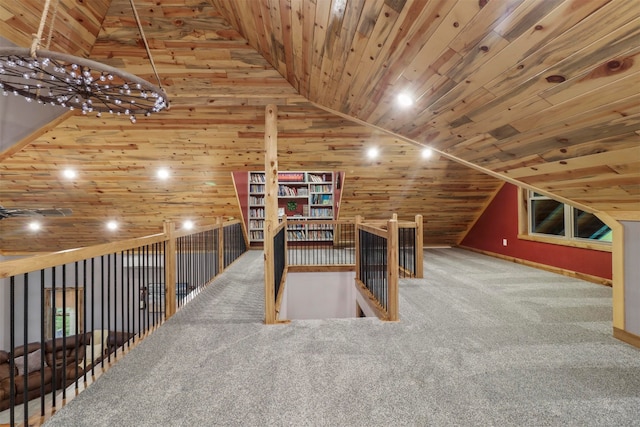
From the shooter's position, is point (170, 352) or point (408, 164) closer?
point (170, 352)

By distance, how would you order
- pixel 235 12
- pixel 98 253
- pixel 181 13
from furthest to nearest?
pixel 181 13 < pixel 235 12 < pixel 98 253

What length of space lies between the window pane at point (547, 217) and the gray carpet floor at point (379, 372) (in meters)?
2.34

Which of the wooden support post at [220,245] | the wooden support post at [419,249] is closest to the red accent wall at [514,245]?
the wooden support post at [419,249]

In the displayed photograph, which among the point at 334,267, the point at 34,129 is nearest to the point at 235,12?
the point at 34,129

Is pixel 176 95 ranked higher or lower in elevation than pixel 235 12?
lower

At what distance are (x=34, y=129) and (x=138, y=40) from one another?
1.92 metres

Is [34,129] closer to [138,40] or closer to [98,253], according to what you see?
[138,40]

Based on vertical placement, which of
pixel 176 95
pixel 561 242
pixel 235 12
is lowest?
pixel 561 242

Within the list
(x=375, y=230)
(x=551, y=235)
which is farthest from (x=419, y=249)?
(x=551, y=235)

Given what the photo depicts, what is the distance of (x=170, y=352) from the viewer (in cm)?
226

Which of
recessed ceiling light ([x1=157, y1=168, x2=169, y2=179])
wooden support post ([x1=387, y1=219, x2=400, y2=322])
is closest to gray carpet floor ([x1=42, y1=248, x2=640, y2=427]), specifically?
wooden support post ([x1=387, y1=219, x2=400, y2=322])

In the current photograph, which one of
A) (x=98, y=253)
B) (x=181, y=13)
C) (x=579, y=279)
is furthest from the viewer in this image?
(x=579, y=279)

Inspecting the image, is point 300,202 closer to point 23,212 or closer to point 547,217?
point 547,217

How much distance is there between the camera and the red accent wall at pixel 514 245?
4.41 metres
